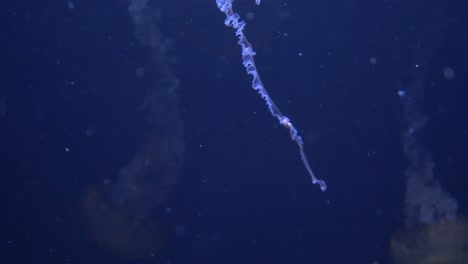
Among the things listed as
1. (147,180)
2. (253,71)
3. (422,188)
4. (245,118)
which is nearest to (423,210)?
(422,188)

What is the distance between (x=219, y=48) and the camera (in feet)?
12.9

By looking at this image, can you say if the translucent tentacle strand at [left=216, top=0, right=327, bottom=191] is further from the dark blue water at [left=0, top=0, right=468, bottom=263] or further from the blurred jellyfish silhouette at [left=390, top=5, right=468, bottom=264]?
the blurred jellyfish silhouette at [left=390, top=5, right=468, bottom=264]

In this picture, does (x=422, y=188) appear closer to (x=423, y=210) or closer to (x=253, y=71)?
(x=423, y=210)

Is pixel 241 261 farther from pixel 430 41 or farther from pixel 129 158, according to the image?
pixel 430 41

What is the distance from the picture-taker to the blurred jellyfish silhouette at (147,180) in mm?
3943

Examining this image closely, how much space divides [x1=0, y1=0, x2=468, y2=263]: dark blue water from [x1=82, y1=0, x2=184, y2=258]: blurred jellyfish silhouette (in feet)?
0.20

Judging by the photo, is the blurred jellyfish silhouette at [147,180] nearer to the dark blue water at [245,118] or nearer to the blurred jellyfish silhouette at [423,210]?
the dark blue water at [245,118]

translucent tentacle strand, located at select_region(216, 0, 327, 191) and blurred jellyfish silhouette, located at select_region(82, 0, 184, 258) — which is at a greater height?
translucent tentacle strand, located at select_region(216, 0, 327, 191)

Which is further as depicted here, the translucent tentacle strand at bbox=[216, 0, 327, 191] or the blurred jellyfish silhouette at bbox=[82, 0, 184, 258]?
the blurred jellyfish silhouette at bbox=[82, 0, 184, 258]

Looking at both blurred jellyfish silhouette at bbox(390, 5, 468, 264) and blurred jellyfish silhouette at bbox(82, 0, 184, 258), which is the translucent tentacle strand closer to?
blurred jellyfish silhouette at bbox(82, 0, 184, 258)

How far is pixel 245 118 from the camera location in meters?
3.98

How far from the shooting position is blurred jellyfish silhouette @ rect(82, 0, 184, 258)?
12.9ft

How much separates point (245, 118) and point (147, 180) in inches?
44.4

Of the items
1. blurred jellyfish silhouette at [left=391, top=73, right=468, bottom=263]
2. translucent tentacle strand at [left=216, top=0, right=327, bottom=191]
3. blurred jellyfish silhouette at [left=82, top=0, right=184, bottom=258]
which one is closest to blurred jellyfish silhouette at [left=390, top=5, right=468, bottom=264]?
blurred jellyfish silhouette at [left=391, top=73, right=468, bottom=263]
